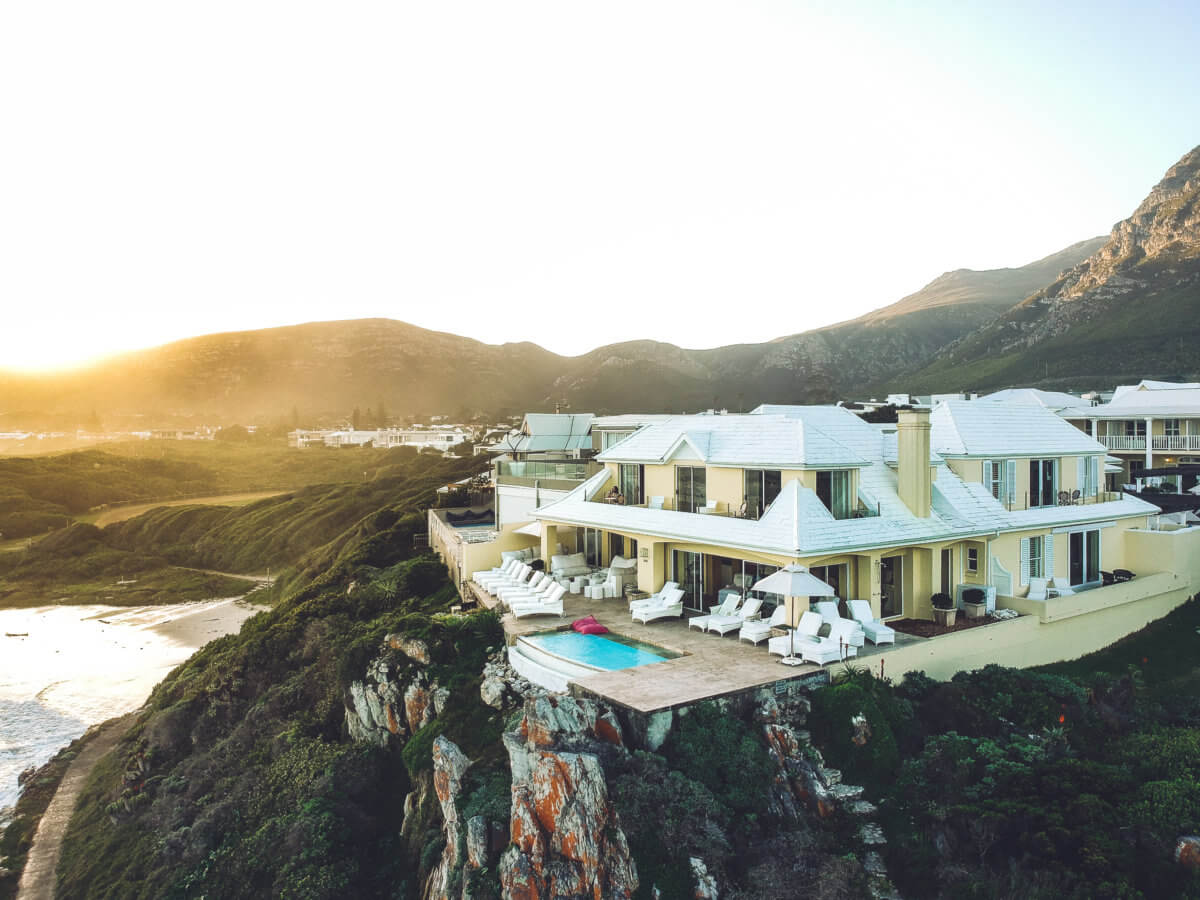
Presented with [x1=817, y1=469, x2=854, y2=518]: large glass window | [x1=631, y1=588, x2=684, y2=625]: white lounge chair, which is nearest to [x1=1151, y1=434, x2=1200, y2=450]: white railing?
[x1=817, y1=469, x2=854, y2=518]: large glass window

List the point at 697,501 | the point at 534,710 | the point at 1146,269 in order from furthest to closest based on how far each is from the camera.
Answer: the point at 1146,269, the point at 697,501, the point at 534,710

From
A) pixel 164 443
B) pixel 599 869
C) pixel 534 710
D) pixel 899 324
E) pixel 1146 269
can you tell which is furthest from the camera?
pixel 899 324

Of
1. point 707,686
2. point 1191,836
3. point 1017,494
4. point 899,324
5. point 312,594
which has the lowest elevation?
point 312,594

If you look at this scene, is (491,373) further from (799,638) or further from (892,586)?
(799,638)

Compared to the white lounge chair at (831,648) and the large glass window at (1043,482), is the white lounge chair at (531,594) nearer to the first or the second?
the white lounge chair at (831,648)

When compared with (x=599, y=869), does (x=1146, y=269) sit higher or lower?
higher

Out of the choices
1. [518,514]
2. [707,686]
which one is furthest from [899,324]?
[707,686]

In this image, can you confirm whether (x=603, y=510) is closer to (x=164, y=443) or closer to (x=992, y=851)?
(x=992, y=851)

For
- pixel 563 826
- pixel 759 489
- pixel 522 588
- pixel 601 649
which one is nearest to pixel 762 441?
pixel 759 489
